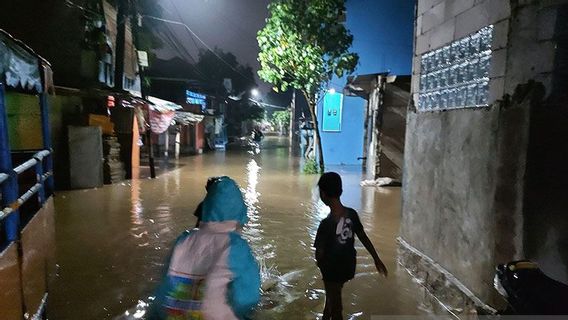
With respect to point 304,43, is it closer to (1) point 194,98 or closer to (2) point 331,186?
(2) point 331,186

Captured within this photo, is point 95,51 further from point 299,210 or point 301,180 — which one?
point 299,210

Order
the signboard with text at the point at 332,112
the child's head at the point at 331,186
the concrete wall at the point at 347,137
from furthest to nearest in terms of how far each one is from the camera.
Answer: the concrete wall at the point at 347,137, the signboard with text at the point at 332,112, the child's head at the point at 331,186

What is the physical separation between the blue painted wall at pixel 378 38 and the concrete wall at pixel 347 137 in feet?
0.16

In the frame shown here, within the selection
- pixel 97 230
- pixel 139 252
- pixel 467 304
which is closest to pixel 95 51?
pixel 97 230

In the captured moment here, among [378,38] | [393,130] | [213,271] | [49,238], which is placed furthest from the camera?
[378,38]

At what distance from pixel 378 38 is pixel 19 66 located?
1709 cm

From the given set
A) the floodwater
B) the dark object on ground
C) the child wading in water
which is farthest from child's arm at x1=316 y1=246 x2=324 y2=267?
the dark object on ground

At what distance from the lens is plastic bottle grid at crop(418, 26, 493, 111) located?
4137 millimetres

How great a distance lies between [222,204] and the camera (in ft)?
7.15

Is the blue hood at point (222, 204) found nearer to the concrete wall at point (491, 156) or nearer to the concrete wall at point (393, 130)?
the concrete wall at point (491, 156)

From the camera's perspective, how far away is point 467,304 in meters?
4.16

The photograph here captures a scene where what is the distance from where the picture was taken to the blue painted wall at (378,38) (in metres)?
18.2

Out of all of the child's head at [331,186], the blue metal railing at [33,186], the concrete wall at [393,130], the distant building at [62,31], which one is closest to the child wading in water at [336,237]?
the child's head at [331,186]

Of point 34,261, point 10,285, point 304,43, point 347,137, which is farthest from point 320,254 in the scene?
point 347,137
